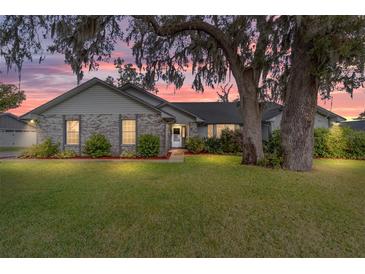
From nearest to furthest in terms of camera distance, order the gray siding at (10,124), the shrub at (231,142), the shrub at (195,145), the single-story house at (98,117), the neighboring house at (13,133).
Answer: the single-story house at (98,117)
the shrub at (231,142)
the shrub at (195,145)
the neighboring house at (13,133)
the gray siding at (10,124)

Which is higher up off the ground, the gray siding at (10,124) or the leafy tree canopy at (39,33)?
the leafy tree canopy at (39,33)

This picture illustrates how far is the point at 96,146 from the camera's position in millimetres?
13828

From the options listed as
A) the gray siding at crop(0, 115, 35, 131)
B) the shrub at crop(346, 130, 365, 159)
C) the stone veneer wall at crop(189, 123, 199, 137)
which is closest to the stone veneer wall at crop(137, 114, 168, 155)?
the stone veneer wall at crop(189, 123, 199, 137)

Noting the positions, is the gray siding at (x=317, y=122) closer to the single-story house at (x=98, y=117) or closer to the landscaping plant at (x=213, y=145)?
the landscaping plant at (x=213, y=145)

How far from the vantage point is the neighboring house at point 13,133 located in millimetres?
28047

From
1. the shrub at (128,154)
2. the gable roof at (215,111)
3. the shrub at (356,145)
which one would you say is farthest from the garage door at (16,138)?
the shrub at (356,145)

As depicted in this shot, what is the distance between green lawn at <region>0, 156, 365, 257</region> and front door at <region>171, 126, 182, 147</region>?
13555 millimetres

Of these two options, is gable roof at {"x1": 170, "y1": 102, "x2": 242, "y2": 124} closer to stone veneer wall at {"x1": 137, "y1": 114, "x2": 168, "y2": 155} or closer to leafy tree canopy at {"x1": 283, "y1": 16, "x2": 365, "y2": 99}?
stone veneer wall at {"x1": 137, "y1": 114, "x2": 168, "y2": 155}

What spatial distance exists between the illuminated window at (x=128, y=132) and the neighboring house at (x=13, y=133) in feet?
67.5

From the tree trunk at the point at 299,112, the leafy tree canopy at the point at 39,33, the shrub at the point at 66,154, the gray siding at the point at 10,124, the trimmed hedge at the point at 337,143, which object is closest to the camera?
the leafy tree canopy at the point at 39,33

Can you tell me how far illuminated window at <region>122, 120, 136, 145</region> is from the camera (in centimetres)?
1447

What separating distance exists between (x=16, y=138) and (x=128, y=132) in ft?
76.3

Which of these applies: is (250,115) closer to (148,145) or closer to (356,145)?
(148,145)

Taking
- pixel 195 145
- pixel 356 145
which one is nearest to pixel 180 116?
pixel 195 145
